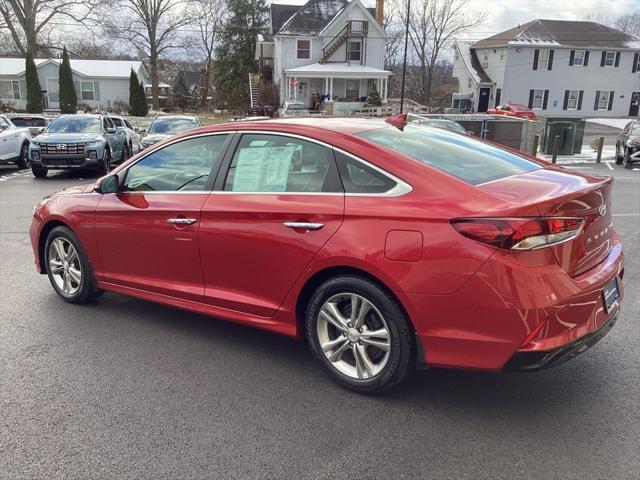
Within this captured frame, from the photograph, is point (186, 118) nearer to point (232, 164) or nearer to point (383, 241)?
point (232, 164)

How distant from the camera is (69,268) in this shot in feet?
16.4

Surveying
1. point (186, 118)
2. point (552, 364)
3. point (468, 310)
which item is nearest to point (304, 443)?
point (468, 310)

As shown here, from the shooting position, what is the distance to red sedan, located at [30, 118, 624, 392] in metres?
2.85

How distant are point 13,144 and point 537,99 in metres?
43.0

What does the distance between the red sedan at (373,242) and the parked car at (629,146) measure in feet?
55.2

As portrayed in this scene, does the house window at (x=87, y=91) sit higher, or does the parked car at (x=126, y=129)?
the house window at (x=87, y=91)

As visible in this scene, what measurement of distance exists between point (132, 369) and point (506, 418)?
2.41 metres

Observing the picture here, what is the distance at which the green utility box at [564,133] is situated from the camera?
21.2 meters

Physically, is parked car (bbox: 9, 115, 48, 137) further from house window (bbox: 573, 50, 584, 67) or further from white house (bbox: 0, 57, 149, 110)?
house window (bbox: 573, 50, 584, 67)

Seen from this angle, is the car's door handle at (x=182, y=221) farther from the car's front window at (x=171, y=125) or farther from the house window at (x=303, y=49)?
the house window at (x=303, y=49)

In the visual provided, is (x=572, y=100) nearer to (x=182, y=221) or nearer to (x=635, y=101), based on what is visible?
(x=635, y=101)

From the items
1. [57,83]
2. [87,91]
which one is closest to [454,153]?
[87,91]

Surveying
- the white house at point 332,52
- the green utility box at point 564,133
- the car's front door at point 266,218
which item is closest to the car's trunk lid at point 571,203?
the car's front door at point 266,218

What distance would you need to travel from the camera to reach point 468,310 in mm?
2895
